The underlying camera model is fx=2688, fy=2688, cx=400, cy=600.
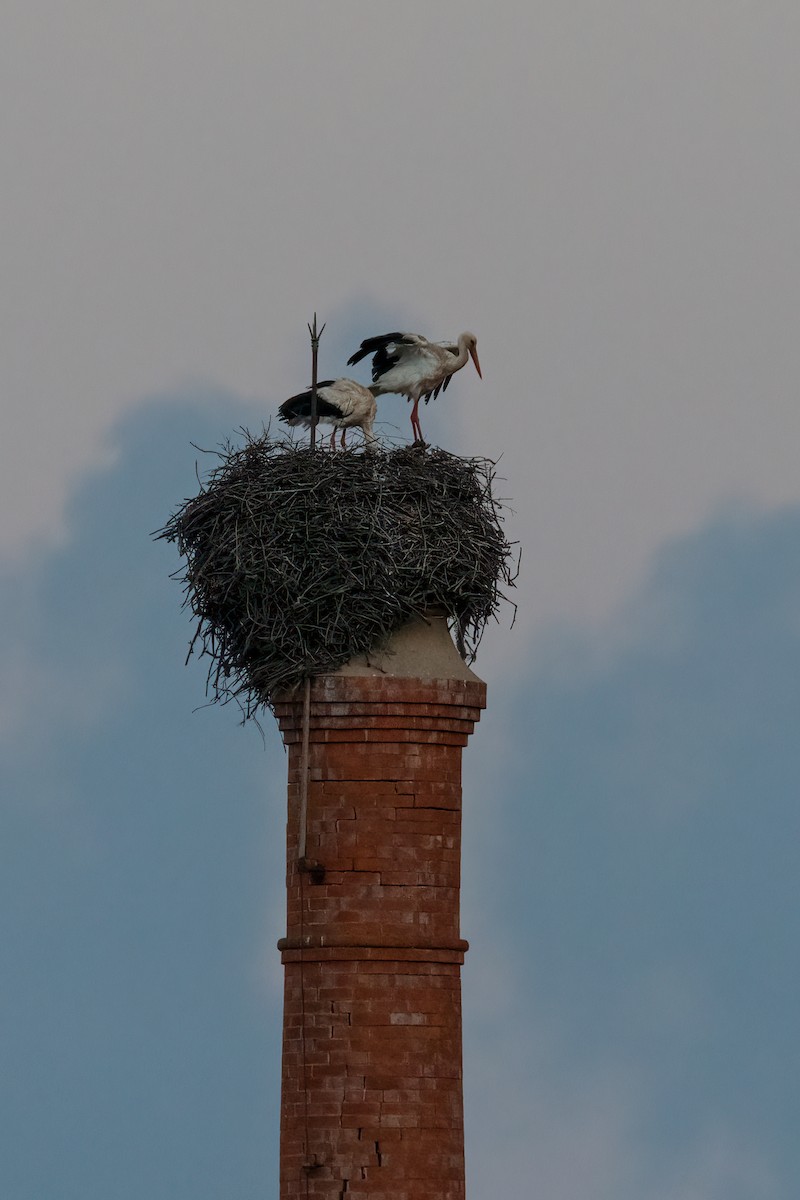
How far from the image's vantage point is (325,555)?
21922 millimetres

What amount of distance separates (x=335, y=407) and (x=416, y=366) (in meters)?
1.31

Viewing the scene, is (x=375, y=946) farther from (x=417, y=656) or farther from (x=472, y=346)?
(x=472, y=346)

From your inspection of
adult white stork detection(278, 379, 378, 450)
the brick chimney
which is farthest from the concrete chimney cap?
adult white stork detection(278, 379, 378, 450)

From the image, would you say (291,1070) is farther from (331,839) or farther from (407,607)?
(407,607)

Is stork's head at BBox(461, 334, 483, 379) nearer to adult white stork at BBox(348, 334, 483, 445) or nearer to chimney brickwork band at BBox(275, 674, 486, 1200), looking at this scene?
adult white stork at BBox(348, 334, 483, 445)

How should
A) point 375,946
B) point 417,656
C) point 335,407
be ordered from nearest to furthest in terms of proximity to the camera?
1. point 375,946
2. point 417,656
3. point 335,407

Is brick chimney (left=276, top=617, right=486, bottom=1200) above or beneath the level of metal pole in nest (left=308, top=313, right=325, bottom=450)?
beneath

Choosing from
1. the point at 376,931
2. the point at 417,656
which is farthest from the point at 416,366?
the point at 376,931

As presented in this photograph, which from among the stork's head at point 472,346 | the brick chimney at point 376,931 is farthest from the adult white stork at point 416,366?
the brick chimney at point 376,931

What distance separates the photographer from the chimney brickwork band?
21.2 m

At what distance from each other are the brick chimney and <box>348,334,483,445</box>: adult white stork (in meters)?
3.54

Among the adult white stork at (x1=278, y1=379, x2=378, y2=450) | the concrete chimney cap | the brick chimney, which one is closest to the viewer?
the brick chimney

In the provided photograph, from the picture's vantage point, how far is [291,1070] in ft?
70.5

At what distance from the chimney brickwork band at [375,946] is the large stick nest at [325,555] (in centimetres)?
48
